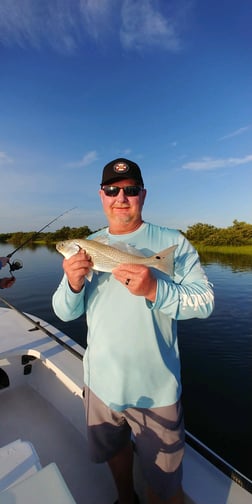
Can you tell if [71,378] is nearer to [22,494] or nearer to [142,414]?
[142,414]

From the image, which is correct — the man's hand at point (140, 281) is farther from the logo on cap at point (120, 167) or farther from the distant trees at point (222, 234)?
the distant trees at point (222, 234)

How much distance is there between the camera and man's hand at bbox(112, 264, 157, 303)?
1936mm

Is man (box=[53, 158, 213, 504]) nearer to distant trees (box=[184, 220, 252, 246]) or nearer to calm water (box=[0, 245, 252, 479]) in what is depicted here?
calm water (box=[0, 245, 252, 479])

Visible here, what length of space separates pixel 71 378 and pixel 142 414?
205 centimetres

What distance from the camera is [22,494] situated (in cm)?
131

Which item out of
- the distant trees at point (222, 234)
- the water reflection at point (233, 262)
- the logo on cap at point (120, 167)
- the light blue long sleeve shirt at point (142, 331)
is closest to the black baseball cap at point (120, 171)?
the logo on cap at point (120, 167)

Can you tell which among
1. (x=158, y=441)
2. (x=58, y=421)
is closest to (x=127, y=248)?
(x=158, y=441)

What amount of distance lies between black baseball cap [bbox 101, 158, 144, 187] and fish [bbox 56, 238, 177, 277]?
0.61 metres

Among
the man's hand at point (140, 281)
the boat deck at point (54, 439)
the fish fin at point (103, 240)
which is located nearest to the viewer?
the man's hand at point (140, 281)

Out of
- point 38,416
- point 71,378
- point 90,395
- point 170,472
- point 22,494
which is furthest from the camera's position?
point 38,416

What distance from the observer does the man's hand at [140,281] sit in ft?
6.35

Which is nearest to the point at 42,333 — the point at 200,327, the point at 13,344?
the point at 13,344

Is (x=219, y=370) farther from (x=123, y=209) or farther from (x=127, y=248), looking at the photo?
(x=123, y=209)

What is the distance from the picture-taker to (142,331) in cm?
212
